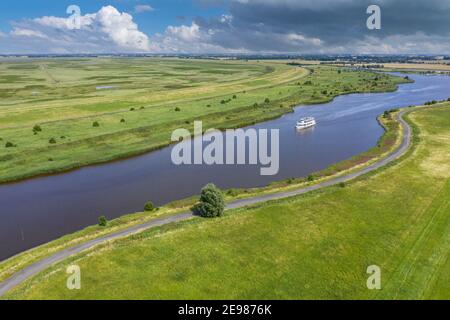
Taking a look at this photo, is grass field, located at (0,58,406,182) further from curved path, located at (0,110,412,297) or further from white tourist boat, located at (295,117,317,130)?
curved path, located at (0,110,412,297)

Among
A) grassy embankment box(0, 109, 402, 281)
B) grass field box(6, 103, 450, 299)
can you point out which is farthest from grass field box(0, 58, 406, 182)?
grass field box(6, 103, 450, 299)

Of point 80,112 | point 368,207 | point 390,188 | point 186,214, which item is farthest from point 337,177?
point 80,112

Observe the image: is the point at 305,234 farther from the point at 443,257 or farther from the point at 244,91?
the point at 244,91

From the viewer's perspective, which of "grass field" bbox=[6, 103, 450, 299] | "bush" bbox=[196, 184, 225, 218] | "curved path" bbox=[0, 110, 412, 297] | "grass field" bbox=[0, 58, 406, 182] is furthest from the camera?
"grass field" bbox=[0, 58, 406, 182]

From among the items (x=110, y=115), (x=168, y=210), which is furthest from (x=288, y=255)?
(x=110, y=115)

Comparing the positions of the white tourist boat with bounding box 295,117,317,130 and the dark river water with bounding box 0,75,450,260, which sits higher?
the white tourist boat with bounding box 295,117,317,130

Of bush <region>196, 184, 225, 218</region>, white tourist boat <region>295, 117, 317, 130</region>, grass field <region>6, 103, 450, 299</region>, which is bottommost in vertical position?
grass field <region>6, 103, 450, 299</region>
